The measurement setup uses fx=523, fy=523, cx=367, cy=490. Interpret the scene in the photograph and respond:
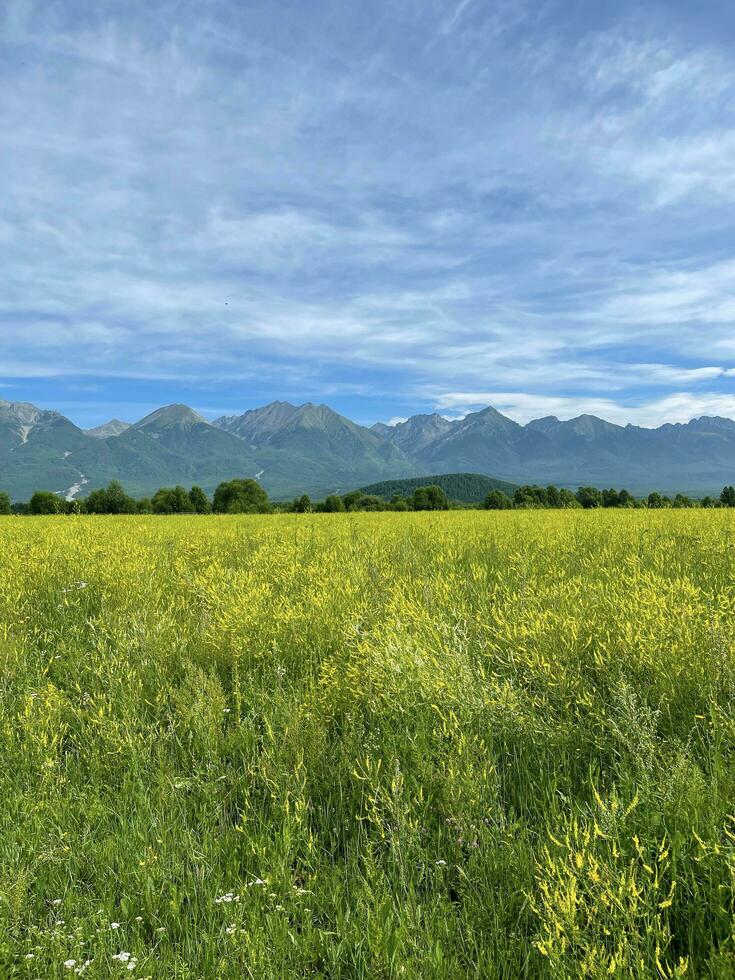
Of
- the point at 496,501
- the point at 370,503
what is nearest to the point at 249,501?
the point at 370,503

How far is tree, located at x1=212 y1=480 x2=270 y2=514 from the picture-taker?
183 ft

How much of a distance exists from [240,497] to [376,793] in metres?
61.5

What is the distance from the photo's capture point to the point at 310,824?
2.98 meters

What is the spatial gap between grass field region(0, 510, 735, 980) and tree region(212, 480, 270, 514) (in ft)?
160

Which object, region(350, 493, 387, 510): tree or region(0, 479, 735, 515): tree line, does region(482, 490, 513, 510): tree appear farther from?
region(350, 493, 387, 510): tree

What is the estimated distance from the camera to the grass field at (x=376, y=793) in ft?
6.86

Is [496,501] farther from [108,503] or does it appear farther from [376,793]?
[376,793]

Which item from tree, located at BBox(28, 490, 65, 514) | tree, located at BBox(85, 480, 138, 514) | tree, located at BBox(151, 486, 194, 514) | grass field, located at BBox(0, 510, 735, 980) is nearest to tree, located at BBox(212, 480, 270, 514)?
tree, located at BBox(151, 486, 194, 514)

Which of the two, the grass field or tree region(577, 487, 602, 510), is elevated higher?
tree region(577, 487, 602, 510)

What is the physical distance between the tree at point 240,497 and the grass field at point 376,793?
160ft

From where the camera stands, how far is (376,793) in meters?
2.60

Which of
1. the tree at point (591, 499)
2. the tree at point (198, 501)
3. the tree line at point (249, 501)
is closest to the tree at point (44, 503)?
the tree line at point (249, 501)

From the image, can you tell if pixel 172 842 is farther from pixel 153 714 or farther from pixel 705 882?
pixel 705 882

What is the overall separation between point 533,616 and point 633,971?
2.71 meters
